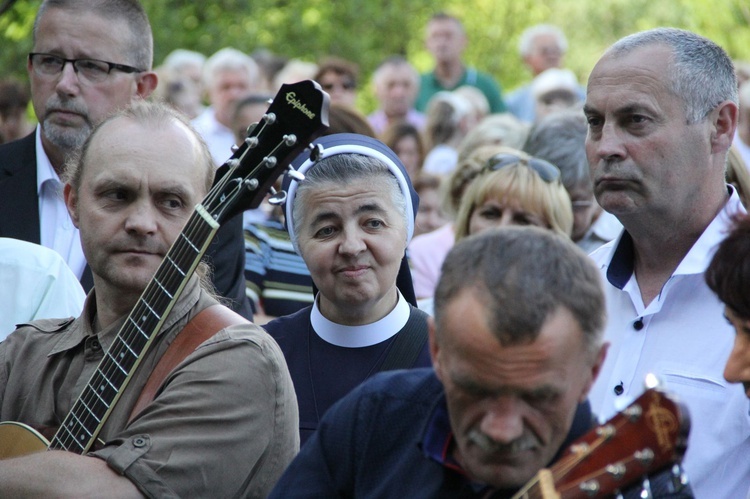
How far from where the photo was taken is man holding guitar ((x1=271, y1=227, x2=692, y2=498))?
244cm

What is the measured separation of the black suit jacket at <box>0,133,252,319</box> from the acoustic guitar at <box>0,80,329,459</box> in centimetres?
122

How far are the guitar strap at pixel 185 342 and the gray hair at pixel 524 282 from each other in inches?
38.9

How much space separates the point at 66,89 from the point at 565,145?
2639 mm

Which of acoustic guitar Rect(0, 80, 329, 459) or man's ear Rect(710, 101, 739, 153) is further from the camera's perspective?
man's ear Rect(710, 101, 739, 153)

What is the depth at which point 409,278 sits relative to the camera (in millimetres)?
4637

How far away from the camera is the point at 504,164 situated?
5633mm

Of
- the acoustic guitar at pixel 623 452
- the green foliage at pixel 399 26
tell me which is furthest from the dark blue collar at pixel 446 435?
the green foliage at pixel 399 26

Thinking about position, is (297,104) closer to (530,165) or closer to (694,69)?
(694,69)

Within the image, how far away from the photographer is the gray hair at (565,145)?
241 inches

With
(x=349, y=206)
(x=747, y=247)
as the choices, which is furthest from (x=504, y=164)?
(x=747, y=247)

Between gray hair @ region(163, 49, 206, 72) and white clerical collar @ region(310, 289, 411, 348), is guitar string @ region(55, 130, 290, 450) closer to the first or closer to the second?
white clerical collar @ region(310, 289, 411, 348)

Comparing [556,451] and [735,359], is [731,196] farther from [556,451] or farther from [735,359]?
[556,451]

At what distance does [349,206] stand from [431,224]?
14.0 feet

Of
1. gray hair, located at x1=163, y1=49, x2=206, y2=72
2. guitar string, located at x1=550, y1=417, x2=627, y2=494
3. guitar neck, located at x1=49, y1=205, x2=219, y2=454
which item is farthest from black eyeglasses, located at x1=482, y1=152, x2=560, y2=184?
gray hair, located at x1=163, y1=49, x2=206, y2=72
